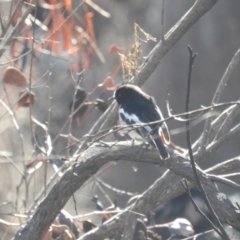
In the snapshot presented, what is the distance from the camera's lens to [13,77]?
14.1 feet

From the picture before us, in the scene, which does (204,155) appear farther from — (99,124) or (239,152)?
(239,152)

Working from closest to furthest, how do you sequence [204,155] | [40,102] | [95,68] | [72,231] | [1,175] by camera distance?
1. [204,155]
2. [72,231]
3. [1,175]
4. [40,102]
5. [95,68]

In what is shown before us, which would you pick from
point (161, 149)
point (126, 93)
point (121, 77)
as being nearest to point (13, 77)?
point (126, 93)

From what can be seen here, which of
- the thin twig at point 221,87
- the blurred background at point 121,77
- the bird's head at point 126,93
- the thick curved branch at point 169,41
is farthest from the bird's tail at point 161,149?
the blurred background at point 121,77

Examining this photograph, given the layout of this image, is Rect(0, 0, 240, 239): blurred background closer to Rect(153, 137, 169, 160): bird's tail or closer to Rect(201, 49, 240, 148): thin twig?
Rect(201, 49, 240, 148): thin twig

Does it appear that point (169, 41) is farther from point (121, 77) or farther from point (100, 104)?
point (121, 77)

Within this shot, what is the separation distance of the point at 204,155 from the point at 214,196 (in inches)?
34.6

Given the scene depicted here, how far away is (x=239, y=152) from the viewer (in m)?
8.61

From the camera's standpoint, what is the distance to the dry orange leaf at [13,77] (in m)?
4.23

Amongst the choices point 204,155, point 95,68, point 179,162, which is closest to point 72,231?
point 204,155

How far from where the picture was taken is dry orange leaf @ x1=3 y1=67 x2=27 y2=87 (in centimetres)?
423

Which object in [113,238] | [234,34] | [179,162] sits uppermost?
[234,34]

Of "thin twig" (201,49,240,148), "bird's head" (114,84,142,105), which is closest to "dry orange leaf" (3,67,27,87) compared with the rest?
"bird's head" (114,84,142,105)

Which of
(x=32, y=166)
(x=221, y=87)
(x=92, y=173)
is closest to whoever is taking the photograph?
(x=92, y=173)
